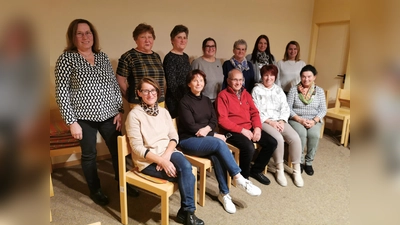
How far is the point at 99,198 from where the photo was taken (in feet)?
7.00

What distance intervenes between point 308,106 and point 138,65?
1.84 meters

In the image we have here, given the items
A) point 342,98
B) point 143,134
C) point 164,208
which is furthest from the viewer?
point 342,98

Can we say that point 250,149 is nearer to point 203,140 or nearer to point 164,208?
point 203,140

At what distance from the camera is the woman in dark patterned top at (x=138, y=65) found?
2115 millimetres

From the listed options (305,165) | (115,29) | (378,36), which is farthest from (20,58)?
(305,165)

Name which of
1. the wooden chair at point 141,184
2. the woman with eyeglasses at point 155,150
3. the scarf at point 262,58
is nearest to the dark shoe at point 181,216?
the woman with eyeglasses at point 155,150

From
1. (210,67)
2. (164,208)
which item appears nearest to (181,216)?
(164,208)

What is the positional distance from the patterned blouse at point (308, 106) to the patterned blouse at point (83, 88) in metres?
1.89

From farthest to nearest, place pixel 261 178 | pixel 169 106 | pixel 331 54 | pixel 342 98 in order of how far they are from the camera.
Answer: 1. pixel 331 54
2. pixel 342 98
3. pixel 261 178
4. pixel 169 106

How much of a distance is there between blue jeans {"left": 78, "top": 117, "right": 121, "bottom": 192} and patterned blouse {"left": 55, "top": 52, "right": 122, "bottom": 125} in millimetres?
65

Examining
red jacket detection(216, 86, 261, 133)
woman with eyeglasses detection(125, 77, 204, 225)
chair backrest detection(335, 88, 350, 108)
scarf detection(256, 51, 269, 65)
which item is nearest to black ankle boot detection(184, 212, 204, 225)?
woman with eyeglasses detection(125, 77, 204, 225)

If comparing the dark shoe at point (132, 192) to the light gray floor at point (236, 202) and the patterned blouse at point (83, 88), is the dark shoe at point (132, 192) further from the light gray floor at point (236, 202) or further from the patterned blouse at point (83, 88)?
the patterned blouse at point (83, 88)

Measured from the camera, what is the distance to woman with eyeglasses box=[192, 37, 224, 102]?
2.57m

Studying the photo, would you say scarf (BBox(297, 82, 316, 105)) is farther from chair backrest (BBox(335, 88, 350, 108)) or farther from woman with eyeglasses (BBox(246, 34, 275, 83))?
chair backrest (BBox(335, 88, 350, 108))
